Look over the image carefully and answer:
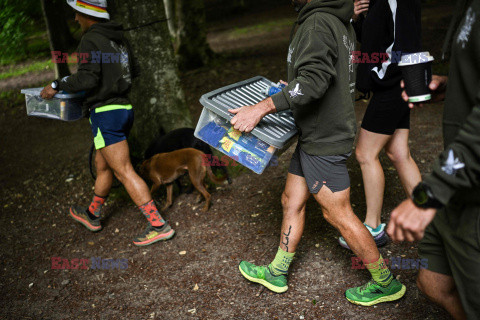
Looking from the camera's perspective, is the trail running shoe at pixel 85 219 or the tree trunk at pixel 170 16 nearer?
the trail running shoe at pixel 85 219

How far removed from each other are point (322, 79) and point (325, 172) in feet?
2.10

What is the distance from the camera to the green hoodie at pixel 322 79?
2402mm

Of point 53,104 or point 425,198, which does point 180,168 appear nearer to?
point 53,104

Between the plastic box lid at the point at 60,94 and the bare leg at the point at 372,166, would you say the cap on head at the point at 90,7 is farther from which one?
the bare leg at the point at 372,166

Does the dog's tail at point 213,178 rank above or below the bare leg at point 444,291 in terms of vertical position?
below

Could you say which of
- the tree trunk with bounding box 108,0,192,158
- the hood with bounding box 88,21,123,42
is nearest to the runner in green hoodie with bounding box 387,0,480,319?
the hood with bounding box 88,21,123,42

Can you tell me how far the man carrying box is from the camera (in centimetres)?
361

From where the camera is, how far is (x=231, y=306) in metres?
3.15

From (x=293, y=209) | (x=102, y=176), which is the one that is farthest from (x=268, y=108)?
(x=102, y=176)

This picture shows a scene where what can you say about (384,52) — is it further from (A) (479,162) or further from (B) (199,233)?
(B) (199,233)

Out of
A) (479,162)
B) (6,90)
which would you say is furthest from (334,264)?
(6,90)

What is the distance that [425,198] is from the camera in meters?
1.62

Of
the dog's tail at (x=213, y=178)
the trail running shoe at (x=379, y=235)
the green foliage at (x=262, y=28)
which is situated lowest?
the green foliage at (x=262, y=28)

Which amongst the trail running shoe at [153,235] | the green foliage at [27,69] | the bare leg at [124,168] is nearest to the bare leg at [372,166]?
the trail running shoe at [153,235]
